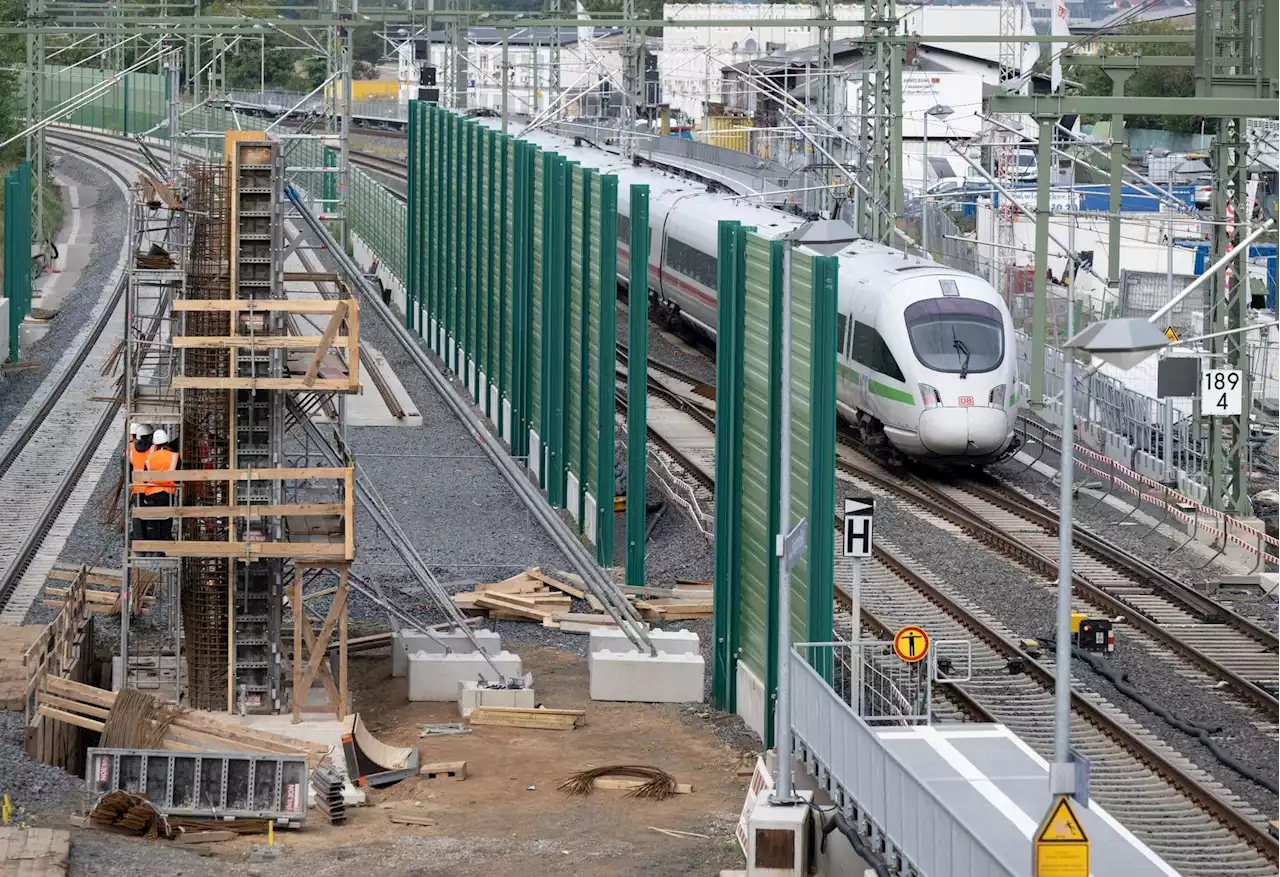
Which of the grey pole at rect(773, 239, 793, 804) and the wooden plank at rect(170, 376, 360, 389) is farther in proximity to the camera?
the wooden plank at rect(170, 376, 360, 389)

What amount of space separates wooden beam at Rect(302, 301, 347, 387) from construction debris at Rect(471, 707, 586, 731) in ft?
11.2

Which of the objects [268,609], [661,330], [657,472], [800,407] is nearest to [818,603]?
[800,407]

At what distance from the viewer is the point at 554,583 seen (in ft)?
80.4

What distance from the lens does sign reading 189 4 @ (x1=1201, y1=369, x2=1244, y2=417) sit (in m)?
26.9

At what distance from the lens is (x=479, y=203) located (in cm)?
3681

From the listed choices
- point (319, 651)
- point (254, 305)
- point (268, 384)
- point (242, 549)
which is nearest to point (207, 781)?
point (319, 651)

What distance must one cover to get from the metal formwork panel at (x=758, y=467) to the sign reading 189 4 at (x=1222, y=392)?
29.0ft

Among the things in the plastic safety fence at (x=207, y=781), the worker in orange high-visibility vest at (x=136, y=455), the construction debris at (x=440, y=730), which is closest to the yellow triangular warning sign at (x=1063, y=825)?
the plastic safety fence at (x=207, y=781)

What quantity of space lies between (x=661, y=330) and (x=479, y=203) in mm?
9948

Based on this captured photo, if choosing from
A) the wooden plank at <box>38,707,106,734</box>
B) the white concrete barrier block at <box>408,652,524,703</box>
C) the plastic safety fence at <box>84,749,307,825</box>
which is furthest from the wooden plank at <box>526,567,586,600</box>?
the plastic safety fence at <box>84,749,307,825</box>

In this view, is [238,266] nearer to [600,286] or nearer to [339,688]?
[339,688]

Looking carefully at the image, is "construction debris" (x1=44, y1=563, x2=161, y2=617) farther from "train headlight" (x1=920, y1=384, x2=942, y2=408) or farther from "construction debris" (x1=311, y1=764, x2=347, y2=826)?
"train headlight" (x1=920, y1=384, x2=942, y2=408)

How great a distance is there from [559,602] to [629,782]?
645 centimetres

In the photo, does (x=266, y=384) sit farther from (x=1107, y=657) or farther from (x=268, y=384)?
(x=1107, y=657)
